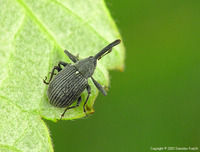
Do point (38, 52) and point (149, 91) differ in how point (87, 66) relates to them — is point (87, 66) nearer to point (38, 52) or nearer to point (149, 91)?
point (38, 52)

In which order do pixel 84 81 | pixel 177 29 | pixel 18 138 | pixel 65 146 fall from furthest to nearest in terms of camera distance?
pixel 177 29, pixel 65 146, pixel 84 81, pixel 18 138

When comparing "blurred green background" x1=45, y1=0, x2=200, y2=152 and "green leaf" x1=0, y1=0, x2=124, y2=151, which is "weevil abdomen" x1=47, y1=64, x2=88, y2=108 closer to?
"green leaf" x1=0, y1=0, x2=124, y2=151

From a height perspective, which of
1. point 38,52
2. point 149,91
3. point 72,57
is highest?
point 38,52

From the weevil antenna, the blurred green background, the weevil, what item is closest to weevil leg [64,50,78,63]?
the weevil

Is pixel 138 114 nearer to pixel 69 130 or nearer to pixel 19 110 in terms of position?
pixel 69 130

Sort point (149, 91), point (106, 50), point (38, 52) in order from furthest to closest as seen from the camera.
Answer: point (149, 91) < point (106, 50) < point (38, 52)

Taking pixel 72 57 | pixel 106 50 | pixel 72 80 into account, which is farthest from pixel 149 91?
pixel 72 57

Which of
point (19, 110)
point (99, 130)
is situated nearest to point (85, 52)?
point (19, 110)
